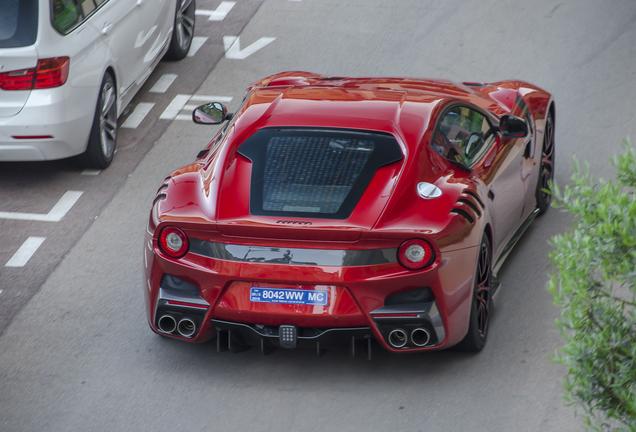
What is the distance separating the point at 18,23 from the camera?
25.2 ft

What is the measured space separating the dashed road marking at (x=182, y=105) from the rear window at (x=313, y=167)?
4.30 metres

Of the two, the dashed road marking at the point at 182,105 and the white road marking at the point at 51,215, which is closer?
the white road marking at the point at 51,215

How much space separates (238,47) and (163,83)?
4.12 feet

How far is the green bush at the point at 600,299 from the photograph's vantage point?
10.4 feet

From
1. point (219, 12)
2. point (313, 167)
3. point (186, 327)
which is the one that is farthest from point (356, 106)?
point (219, 12)

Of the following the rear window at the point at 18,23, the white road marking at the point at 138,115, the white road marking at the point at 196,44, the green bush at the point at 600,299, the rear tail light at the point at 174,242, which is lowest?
the white road marking at the point at 196,44

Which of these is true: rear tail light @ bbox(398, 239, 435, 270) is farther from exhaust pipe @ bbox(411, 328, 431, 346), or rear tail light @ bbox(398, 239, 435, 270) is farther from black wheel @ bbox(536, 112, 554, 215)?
black wheel @ bbox(536, 112, 554, 215)

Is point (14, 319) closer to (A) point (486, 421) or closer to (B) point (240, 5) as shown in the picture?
(A) point (486, 421)

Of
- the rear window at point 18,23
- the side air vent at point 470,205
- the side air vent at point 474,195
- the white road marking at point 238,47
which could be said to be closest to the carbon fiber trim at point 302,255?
the side air vent at point 470,205

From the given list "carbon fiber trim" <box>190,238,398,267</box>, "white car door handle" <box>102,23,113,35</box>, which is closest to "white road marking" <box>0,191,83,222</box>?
"white car door handle" <box>102,23,113,35</box>

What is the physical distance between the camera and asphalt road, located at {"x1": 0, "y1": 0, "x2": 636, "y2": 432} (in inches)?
202

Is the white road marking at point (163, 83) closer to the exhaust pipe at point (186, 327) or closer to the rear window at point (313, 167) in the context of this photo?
the rear window at point (313, 167)

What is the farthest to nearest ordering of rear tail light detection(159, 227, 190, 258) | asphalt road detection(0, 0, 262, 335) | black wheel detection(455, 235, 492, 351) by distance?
asphalt road detection(0, 0, 262, 335), black wheel detection(455, 235, 492, 351), rear tail light detection(159, 227, 190, 258)

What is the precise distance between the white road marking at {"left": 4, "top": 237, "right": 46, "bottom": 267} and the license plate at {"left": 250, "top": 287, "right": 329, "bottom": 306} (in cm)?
281
